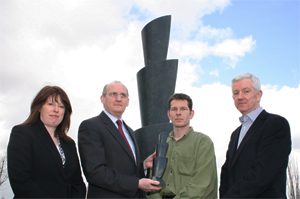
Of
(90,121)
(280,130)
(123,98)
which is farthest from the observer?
(123,98)

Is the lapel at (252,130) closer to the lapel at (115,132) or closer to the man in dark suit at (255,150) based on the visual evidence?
the man in dark suit at (255,150)

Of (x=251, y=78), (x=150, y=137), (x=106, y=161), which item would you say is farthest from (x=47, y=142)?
(x=150, y=137)

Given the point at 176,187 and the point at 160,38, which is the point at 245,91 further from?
the point at 160,38

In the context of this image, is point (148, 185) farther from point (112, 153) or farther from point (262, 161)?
point (262, 161)

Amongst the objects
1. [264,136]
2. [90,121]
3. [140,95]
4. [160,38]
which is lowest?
[264,136]

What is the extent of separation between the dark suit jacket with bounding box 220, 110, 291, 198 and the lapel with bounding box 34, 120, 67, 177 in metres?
1.46

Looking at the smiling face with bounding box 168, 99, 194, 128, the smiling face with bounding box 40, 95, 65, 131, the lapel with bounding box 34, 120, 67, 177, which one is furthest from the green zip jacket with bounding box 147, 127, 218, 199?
the smiling face with bounding box 40, 95, 65, 131

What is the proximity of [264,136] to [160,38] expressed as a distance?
5.39 metres

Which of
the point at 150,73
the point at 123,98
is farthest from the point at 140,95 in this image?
the point at 123,98

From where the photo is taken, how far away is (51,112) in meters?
2.50

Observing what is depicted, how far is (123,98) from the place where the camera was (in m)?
2.90

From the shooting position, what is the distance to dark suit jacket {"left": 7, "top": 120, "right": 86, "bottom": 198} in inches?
85.4

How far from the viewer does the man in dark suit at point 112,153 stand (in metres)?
2.46

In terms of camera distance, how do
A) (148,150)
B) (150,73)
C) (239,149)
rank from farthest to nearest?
(150,73) < (148,150) < (239,149)
